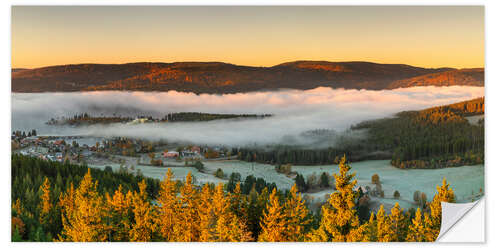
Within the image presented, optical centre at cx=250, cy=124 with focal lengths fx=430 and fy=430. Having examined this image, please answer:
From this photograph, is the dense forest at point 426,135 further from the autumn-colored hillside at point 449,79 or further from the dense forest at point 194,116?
the dense forest at point 194,116

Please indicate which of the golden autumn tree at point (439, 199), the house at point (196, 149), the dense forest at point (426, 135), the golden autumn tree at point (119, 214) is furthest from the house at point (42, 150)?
the golden autumn tree at point (439, 199)

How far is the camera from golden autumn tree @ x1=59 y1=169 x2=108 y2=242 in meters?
6.22

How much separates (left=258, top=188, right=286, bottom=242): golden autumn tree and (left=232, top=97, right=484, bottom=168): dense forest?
0.76 metres

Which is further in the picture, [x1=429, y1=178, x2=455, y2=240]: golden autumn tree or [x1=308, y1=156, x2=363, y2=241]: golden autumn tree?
[x1=429, y1=178, x2=455, y2=240]: golden autumn tree

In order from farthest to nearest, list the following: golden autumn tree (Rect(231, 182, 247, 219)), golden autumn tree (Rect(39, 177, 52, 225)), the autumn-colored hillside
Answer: the autumn-colored hillside < golden autumn tree (Rect(231, 182, 247, 219)) < golden autumn tree (Rect(39, 177, 52, 225))

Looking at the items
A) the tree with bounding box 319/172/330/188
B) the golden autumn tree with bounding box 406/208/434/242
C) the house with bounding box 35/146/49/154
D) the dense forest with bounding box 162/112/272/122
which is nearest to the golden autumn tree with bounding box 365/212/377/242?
the golden autumn tree with bounding box 406/208/434/242

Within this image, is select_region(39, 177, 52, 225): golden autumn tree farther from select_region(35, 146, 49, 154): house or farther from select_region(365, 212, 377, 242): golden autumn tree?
select_region(365, 212, 377, 242): golden autumn tree

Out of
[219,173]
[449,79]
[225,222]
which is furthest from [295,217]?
[449,79]

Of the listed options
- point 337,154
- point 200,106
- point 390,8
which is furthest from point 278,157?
point 390,8

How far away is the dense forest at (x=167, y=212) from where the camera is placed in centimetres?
627

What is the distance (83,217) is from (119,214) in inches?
21.8

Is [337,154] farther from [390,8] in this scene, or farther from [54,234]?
[54,234]

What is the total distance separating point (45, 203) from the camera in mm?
6684

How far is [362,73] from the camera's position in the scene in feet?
23.5
